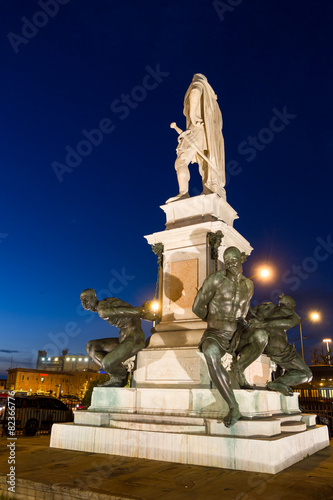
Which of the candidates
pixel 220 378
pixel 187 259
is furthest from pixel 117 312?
pixel 220 378

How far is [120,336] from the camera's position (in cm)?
699

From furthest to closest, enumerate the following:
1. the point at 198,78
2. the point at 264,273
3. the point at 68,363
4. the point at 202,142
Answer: the point at 68,363 < the point at 264,273 < the point at 198,78 < the point at 202,142

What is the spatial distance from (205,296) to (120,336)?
1895 millimetres

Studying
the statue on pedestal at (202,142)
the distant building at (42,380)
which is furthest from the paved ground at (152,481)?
the distant building at (42,380)

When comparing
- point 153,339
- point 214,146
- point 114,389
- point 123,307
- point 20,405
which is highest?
point 214,146

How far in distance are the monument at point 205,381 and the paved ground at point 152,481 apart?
31 centimetres

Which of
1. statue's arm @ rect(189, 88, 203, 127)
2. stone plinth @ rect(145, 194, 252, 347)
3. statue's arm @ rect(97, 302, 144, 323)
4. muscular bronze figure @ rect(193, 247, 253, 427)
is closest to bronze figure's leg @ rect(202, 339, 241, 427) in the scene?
muscular bronze figure @ rect(193, 247, 253, 427)

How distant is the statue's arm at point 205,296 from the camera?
601cm

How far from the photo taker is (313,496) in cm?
376

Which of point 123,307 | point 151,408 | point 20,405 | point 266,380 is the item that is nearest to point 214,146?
point 123,307

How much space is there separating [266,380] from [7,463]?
4.43 m

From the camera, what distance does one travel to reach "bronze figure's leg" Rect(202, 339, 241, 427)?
16.7 ft

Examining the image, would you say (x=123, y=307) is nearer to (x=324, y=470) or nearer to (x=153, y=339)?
(x=153, y=339)

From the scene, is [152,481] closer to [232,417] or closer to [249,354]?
[232,417]
